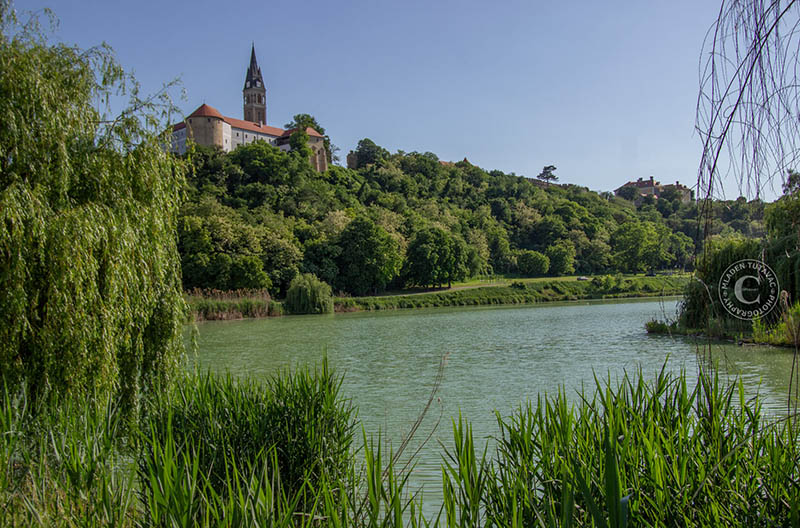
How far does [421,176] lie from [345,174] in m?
16.8

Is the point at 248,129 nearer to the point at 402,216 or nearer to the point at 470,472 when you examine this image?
the point at 402,216

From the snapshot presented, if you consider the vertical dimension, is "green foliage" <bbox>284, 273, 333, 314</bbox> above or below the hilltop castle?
below

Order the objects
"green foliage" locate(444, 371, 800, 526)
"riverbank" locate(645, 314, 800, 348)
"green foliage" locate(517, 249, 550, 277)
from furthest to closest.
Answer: "green foliage" locate(517, 249, 550, 277), "riverbank" locate(645, 314, 800, 348), "green foliage" locate(444, 371, 800, 526)

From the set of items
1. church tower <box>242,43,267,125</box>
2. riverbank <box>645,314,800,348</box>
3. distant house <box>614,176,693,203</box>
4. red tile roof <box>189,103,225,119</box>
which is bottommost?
riverbank <box>645,314,800,348</box>

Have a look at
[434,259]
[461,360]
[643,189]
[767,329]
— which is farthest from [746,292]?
[643,189]

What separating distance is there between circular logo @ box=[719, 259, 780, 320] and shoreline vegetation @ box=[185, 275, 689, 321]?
71.0 ft

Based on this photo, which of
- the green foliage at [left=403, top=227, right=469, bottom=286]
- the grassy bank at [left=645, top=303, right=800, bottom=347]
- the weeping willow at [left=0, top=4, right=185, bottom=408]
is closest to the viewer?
the weeping willow at [left=0, top=4, right=185, bottom=408]

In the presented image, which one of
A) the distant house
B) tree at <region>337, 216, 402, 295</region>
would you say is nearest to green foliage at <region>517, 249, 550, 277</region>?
tree at <region>337, 216, 402, 295</region>

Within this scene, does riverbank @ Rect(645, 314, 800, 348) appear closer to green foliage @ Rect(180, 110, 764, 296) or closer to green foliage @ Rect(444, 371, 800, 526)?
green foliage @ Rect(444, 371, 800, 526)

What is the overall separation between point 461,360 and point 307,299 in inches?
1010

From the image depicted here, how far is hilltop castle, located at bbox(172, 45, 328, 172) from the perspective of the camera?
84875 mm

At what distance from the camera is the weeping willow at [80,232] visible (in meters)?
6.08

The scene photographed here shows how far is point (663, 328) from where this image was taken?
21625 millimetres

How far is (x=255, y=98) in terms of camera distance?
114 metres
